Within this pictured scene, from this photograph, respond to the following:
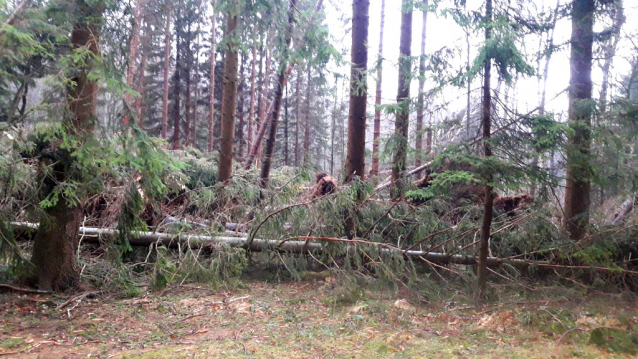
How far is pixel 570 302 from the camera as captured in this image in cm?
587

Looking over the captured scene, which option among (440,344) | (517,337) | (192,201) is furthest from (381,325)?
(192,201)

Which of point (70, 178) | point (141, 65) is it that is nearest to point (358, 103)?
point (70, 178)

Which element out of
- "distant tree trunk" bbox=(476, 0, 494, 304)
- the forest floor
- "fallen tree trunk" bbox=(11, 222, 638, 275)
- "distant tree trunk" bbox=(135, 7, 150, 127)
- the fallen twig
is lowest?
the forest floor

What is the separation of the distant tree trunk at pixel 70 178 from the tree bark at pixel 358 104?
4626mm

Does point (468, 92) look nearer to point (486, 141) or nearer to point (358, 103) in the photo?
point (486, 141)

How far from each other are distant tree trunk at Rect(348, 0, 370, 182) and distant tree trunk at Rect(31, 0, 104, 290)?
15.2ft

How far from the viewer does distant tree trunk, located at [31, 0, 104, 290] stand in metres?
4.96

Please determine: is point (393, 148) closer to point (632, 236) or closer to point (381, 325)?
point (381, 325)

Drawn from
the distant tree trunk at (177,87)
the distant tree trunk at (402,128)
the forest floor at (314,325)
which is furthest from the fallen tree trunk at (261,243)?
the distant tree trunk at (177,87)

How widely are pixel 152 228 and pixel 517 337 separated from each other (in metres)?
6.04

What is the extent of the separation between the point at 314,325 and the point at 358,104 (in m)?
4.74

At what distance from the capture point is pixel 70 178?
531 cm

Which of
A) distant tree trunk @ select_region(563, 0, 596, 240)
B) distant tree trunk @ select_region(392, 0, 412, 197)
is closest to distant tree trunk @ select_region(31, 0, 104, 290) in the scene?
distant tree trunk @ select_region(392, 0, 412, 197)

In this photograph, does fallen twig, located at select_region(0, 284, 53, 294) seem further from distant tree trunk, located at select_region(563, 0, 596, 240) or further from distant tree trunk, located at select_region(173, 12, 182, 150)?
distant tree trunk, located at select_region(173, 12, 182, 150)
